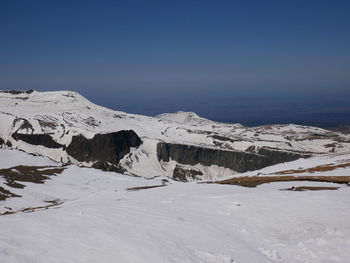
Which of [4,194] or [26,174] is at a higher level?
[4,194]

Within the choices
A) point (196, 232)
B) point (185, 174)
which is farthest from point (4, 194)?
point (185, 174)

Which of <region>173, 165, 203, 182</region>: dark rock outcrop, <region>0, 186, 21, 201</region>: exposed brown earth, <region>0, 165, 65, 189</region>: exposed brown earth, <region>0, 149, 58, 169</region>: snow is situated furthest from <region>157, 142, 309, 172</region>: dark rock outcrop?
<region>0, 186, 21, 201</region>: exposed brown earth

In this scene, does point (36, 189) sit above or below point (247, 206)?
below

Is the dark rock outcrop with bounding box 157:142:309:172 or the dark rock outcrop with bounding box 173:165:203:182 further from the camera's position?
the dark rock outcrop with bounding box 173:165:203:182

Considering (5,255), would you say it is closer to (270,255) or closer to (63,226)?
(63,226)

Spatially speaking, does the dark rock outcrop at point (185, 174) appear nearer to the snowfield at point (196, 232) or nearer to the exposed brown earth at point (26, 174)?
the exposed brown earth at point (26, 174)

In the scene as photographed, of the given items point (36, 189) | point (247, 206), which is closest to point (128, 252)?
point (247, 206)

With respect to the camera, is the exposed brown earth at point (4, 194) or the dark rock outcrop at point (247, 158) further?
the dark rock outcrop at point (247, 158)

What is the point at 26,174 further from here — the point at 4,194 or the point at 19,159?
the point at 19,159

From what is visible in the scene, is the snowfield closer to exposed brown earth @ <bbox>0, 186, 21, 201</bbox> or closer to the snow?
exposed brown earth @ <bbox>0, 186, 21, 201</bbox>

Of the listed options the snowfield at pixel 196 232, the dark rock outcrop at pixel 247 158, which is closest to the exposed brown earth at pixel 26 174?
the snowfield at pixel 196 232

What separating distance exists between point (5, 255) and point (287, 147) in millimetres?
203674

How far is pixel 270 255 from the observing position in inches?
612

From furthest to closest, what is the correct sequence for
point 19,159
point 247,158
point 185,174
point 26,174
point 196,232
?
point 185,174 → point 247,158 → point 19,159 → point 26,174 → point 196,232
